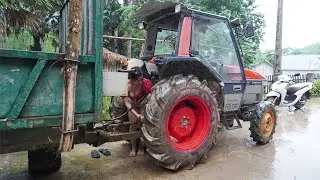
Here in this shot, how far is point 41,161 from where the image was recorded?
12.8 feet

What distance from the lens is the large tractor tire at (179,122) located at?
383cm

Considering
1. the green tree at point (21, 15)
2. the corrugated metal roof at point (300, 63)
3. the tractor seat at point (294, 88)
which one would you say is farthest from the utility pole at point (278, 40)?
the corrugated metal roof at point (300, 63)

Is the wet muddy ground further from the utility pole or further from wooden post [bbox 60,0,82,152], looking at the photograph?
the utility pole

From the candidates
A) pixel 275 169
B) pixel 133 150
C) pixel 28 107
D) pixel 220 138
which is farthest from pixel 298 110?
pixel 28 107

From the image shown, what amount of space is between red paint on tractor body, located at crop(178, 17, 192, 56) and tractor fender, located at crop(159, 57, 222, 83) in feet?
0.47

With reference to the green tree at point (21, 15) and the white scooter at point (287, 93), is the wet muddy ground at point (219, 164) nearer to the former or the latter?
the green tree at point (21, 15)

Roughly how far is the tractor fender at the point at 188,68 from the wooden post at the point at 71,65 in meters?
1.65

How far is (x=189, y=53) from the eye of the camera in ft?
14.7

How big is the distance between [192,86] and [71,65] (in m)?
1.86

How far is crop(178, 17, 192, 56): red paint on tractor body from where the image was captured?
14.5ft

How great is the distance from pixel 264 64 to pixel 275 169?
100ft

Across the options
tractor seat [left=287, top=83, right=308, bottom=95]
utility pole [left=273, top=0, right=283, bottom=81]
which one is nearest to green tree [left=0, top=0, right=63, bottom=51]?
tractor seat [left=287, top=83, right=308, bottom=95]

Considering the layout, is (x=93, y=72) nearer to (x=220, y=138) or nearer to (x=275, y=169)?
(x=275, y=169)

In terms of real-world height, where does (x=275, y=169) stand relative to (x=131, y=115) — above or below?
below
